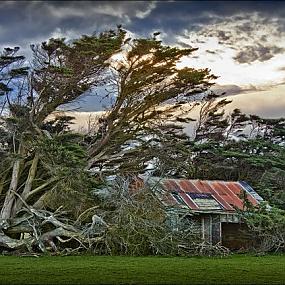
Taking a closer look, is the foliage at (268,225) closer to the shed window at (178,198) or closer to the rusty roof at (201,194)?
the rusty roof at (201,194)

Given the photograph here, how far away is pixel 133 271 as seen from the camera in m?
10.9

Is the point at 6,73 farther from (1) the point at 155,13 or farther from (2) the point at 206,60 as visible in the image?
(1) the point at 155,13

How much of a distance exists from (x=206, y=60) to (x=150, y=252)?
262 inches

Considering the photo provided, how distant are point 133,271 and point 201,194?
941 cm

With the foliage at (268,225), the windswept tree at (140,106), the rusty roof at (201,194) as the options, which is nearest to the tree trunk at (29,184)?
the windswept tree at (140,106)

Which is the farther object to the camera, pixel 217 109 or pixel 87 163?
pixel 217 109

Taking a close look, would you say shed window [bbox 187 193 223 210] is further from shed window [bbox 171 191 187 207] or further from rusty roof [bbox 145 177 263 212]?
shed window [bbox 171 191 187 207]

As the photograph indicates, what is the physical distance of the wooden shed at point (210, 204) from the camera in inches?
729

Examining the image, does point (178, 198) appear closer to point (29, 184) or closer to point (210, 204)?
point (210, 204)

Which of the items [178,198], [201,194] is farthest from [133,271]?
[201,194]

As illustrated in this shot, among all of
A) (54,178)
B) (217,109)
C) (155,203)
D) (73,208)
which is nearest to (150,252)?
(155,203)

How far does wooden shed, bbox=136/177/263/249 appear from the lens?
60.8ft

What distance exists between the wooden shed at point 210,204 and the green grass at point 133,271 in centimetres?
468

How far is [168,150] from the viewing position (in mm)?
19859
